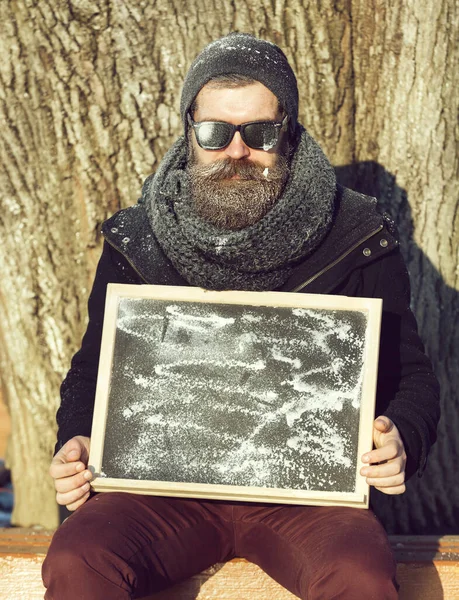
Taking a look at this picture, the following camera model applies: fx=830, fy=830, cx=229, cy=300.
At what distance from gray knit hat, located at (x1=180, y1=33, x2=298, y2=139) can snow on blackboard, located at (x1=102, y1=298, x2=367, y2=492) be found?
762mm

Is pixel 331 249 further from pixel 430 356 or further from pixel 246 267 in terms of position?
pixel 430 356

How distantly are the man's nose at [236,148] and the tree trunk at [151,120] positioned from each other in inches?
32.4

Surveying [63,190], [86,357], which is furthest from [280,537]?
[63,190]

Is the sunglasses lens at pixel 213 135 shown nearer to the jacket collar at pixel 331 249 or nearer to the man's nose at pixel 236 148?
the man's nose at pixel 236 148

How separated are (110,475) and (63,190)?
1484 mm

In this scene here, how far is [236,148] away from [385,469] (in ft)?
3.69

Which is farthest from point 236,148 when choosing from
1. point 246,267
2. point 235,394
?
point 235,394

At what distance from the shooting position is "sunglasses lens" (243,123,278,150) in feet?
8.95

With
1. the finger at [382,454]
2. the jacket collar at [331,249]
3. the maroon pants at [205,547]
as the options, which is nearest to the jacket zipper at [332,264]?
the jacket collar at [331,249]

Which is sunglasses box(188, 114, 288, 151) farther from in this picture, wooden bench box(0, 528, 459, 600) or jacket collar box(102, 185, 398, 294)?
wooden bench box(0, 528, 459, 600)

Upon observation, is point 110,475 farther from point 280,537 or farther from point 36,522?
point 36,522

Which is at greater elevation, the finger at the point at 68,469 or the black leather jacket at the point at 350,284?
the black leather jacket at the point at 350,284

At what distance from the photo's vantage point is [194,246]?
2697 millimetres

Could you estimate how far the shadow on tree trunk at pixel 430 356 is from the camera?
3596 mm
